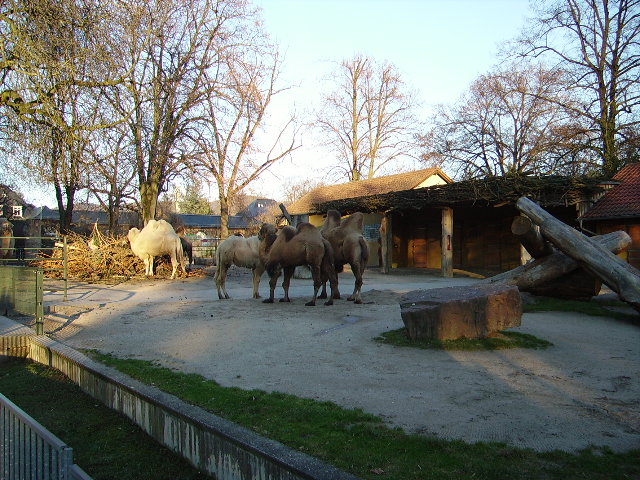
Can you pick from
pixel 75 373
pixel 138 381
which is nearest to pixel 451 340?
pixel 138 381

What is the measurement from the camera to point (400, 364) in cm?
646

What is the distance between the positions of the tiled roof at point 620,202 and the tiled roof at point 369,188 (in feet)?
31.0

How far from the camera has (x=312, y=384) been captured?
562 centimetres

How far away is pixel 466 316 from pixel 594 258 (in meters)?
4.14

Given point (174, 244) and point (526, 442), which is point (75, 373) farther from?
point (174, 244)

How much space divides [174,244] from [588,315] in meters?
14.5

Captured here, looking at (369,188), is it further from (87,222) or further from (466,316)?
(87,222)

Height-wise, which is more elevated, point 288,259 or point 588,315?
point 288,259

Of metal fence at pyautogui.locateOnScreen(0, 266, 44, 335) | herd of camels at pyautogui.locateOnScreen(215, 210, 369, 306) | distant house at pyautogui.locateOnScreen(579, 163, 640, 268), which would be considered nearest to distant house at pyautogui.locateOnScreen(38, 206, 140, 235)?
metal fence at pyautogui.locateOnScreen(0, 266, 44, 335)


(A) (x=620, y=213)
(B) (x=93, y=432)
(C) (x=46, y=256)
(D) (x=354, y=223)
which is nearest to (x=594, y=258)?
(D) (x=354, y=223)

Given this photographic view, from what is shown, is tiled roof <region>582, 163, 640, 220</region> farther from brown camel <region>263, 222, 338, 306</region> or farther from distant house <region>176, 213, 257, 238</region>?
distant house <region>176, 213, 257, 238</region>

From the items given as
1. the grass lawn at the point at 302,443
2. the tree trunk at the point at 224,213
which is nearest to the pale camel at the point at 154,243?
the tree trunk at the point at 224,213

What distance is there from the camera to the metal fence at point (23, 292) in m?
9.01

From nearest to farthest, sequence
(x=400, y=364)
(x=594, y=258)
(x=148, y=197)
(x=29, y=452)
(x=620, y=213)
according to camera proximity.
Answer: (x=29, y=452), (x=400, y=364), (x=594, y=258), (x=620, y=213), (x=148, y=197)
